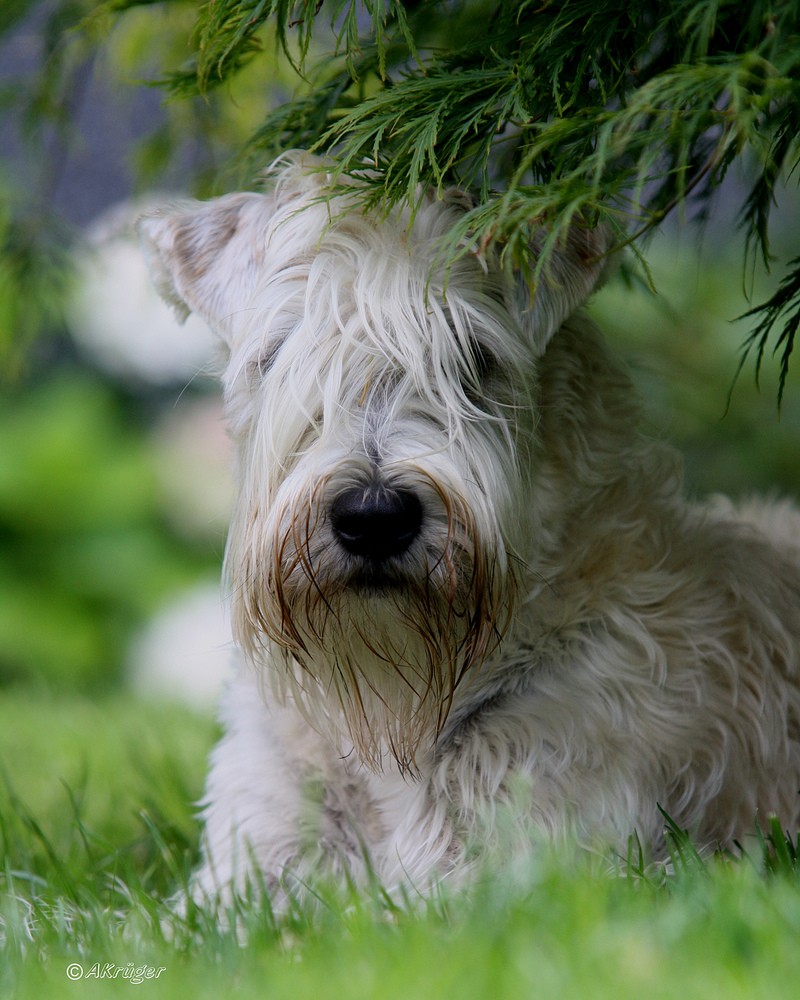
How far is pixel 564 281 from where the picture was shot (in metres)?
2.68

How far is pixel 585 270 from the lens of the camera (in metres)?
2.69

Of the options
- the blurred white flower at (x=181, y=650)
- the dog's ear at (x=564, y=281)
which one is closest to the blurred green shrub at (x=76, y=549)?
the blurred white flower at (x=181, y=650)

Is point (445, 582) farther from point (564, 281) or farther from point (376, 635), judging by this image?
point (564, 281)

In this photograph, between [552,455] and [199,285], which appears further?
[199,285]

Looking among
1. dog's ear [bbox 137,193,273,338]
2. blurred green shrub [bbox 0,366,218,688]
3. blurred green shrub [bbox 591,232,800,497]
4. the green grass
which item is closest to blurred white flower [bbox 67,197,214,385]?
blurred green shrub [bbox 0,366,218,688]

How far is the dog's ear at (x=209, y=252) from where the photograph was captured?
2881mm

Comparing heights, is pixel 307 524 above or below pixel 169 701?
above

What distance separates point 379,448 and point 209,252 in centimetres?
87

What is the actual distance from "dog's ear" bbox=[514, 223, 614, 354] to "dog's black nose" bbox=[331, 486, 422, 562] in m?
0.53

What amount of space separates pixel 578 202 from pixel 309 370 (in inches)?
31.1

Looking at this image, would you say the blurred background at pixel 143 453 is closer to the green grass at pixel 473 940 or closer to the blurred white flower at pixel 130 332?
the blurred white flower at pixel 130 332

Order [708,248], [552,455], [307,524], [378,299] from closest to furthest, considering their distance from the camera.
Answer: [307,524] → [378,299] → [552,455] → [708,248]

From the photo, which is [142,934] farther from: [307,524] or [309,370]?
[309,370]

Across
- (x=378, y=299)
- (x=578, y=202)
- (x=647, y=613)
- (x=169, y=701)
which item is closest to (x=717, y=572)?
(x=647, y=613)
